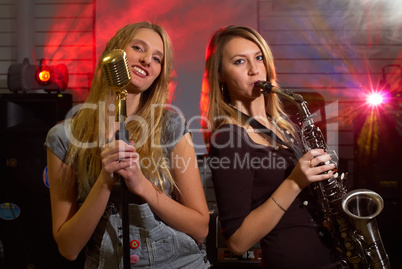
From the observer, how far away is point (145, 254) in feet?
5.32

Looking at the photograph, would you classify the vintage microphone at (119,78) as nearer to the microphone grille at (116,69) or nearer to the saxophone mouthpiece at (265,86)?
the microphone grille at (116,69)

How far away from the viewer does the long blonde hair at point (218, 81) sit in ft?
6.73

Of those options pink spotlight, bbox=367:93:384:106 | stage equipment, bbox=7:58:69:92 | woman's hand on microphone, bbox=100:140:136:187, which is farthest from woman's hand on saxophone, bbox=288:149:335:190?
stage equipment, bbox=7:58:69:92

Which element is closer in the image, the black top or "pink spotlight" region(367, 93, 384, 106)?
the black top

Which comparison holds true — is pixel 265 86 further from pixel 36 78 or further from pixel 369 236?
pixel 36 78

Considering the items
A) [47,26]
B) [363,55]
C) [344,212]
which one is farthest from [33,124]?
[363,55]

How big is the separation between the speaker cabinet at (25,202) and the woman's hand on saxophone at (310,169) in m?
3.11

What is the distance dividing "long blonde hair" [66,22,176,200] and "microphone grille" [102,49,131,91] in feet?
0.95

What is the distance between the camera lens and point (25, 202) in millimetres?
4184

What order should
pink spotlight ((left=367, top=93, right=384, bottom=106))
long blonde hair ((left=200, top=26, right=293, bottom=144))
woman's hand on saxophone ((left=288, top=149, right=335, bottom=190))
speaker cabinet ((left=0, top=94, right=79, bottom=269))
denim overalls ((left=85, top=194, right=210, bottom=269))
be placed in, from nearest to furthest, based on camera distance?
1. denim overalls ((left=85, top=194, right=210, bottom=269))
2. woman's hand on saxophone ((left=288, top=149, right=335, bottom=190))
3. long blonde hair ((left=200, top=26, right=293, bottom=144))
4. speaker cabinet ((left=0, top=94, right=79, bottom=269))
5. pink spotlight ((left=367, top=93, right=384, bottom=106))

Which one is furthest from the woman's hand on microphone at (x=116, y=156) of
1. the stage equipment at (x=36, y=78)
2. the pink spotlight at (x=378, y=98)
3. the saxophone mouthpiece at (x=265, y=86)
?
the pink spotlight at (x=378, y=98)

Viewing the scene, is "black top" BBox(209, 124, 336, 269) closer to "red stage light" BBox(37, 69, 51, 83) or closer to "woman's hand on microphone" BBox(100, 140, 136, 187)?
"woman's hand on microphone" BBox(100, 140, 136, 187)

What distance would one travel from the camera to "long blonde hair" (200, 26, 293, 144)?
6.73 feet

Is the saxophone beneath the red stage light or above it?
beneath
